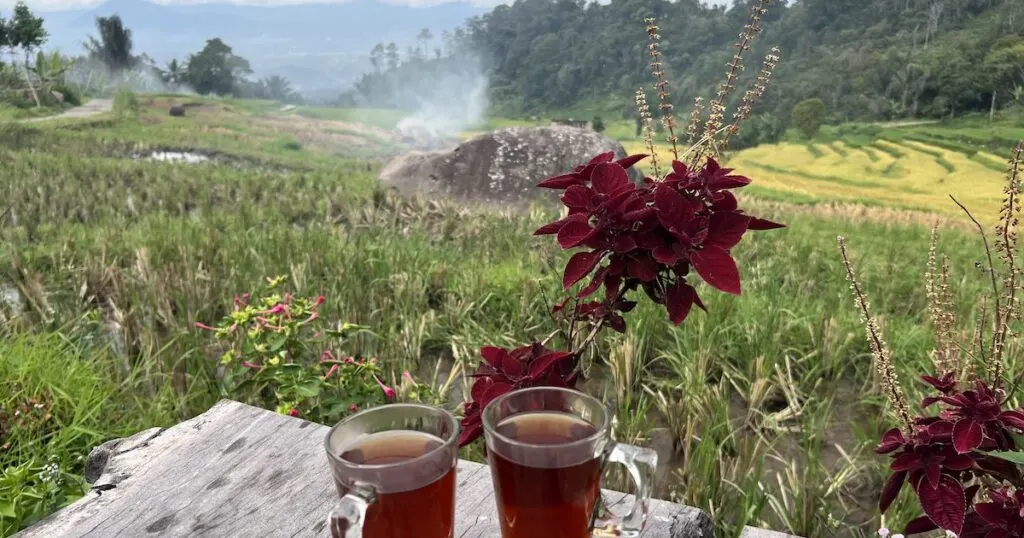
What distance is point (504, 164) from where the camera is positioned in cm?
776

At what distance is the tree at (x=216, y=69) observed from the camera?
30.5m

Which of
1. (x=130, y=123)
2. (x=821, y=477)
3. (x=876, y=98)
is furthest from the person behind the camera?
(x=130, y=123)

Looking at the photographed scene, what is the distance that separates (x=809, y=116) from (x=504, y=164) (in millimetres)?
3589

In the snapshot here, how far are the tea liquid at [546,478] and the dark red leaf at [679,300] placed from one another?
6.5 inches

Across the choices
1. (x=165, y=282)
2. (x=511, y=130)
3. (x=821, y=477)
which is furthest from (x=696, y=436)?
(x=511, y=130)

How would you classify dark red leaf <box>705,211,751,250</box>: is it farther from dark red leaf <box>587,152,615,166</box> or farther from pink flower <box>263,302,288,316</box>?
pink flower <box>263,302,288,316</box>

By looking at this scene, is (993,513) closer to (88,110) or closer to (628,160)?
(628,160)

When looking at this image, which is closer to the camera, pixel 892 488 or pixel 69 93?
pixel 892 488

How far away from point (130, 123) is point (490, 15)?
45.6 feet

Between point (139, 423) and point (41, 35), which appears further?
point (41, 35)

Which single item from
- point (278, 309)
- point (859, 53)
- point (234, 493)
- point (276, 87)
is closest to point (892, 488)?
point (234, 493)

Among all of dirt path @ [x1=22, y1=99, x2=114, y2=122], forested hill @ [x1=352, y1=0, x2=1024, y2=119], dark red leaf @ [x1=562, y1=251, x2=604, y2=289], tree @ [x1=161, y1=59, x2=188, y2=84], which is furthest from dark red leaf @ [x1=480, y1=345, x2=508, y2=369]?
tree @ [x1=161, y1=59, x2=188, y2=84]

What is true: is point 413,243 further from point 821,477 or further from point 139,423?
point 821,477

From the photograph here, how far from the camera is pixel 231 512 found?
41.8 inches
